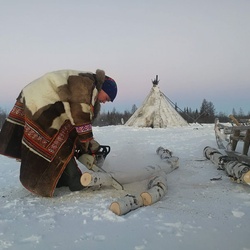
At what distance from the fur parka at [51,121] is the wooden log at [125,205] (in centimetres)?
77

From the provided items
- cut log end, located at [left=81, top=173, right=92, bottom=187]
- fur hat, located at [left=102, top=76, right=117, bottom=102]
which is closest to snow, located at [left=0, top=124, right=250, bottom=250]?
cut log end, located at [left=81, top=173, right=92, bottom=187]

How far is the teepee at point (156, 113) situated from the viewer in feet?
49.5

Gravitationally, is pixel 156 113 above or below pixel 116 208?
above

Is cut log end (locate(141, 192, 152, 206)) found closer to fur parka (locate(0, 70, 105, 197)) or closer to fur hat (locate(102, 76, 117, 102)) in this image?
fur parka (locate(0, 70, 105, 197))

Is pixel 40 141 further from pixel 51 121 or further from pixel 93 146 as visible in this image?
pixel 93 146

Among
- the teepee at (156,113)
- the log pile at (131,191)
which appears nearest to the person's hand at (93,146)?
the log pile at (131,191)

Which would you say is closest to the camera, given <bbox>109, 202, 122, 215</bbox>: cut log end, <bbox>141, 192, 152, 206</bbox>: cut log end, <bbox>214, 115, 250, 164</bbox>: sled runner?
<bbox>109, 202, 122, 215</bbox>: cut log end

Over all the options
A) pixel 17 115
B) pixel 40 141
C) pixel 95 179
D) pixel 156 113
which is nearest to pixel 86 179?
pixel 95 179

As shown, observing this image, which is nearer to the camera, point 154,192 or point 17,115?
point 154,192

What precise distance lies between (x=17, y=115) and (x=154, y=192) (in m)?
1.70

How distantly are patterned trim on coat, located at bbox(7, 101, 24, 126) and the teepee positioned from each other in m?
11.8

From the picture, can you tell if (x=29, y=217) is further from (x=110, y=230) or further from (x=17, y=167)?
(x=17, y=167)

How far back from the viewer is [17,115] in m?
3.33

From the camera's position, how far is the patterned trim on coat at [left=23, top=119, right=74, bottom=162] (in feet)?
10.0
